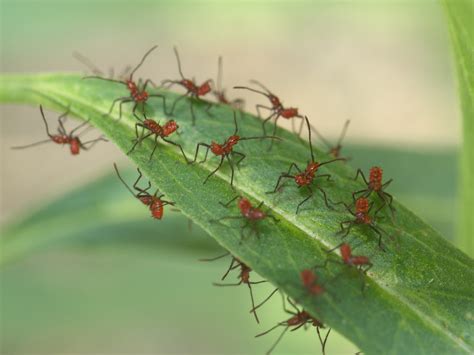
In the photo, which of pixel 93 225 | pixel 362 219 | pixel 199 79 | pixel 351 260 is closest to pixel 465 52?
pixel 362 219

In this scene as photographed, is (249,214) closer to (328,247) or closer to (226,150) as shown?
(328,247)

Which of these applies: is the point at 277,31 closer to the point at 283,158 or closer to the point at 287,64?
the point at 287,64

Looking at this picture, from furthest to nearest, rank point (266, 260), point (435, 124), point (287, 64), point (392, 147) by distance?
point (287, 64) < point (435, 124) < point (392, 147) < point (266, 260)

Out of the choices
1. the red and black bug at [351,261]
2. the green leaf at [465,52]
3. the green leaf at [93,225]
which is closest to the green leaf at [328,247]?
the red and black bug at [351,261]

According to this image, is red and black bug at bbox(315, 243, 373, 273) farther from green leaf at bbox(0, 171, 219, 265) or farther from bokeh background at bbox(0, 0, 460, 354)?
bokeh background at bbox(0, 0, 460, 354)

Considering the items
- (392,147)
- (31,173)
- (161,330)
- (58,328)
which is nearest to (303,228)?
(392,147)

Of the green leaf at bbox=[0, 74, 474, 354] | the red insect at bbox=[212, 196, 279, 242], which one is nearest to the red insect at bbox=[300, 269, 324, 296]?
the green leaf at bbox=[0, 74, 474, 354]

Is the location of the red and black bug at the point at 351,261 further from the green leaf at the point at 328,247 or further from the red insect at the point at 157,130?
the red insect at the point at 157,130
